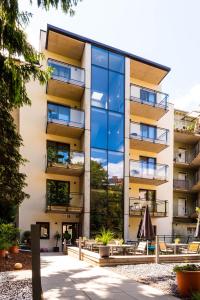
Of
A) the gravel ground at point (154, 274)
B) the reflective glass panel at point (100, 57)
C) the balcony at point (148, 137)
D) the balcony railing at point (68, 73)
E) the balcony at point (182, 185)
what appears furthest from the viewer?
the balcony at point (182, 185)

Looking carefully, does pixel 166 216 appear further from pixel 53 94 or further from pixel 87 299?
pixel 87 299

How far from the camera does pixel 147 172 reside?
2872cm

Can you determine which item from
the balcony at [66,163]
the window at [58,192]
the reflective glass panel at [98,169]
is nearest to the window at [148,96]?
the reflective glass panel at [98,169]

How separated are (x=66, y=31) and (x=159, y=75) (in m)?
10.4

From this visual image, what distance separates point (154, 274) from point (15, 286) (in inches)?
213

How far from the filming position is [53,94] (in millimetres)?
27922

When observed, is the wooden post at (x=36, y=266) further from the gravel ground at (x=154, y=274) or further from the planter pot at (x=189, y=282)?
the gravel ground at (x=154, y=274)

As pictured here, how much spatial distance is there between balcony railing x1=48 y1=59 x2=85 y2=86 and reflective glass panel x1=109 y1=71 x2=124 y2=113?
8.61 feet

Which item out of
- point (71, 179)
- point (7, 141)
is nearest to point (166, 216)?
point (71, 179)

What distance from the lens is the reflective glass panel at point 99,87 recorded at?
27641mm

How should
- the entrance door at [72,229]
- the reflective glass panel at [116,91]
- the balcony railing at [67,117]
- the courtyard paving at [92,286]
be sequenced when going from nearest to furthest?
the courtyard paving at [92,286], the balcony railing at [67,117], the entrance door at [72,229], the reflective glass panel at [116,91]

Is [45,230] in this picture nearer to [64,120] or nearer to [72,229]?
[72,229]

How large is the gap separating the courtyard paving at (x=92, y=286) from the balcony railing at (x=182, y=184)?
65.5ft

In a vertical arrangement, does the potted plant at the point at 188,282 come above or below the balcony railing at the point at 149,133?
below
